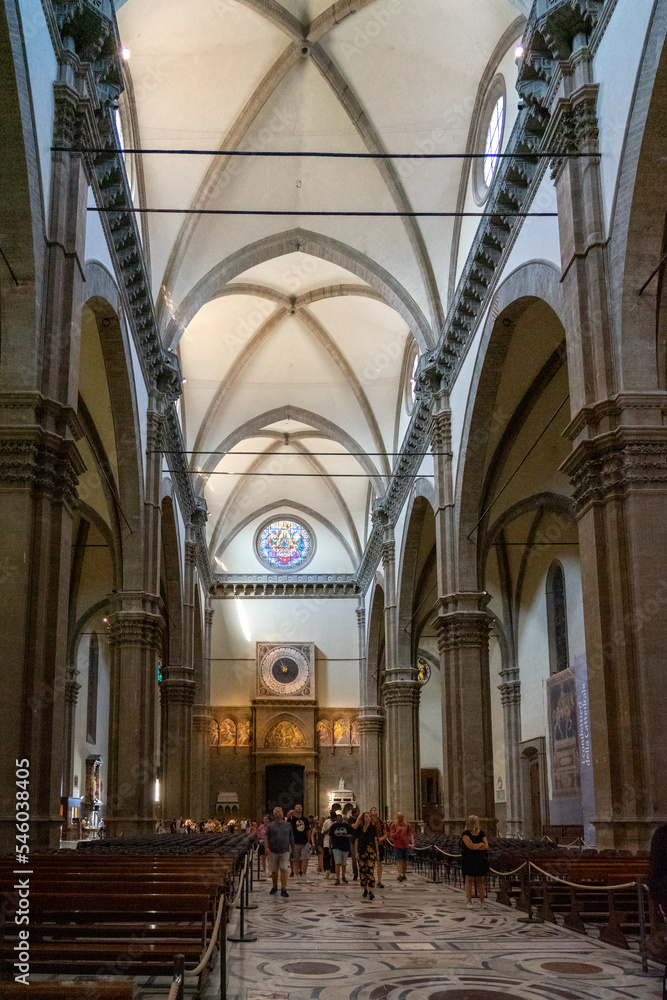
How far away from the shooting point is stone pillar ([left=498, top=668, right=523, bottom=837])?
2939 cm

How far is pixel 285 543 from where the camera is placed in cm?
4134

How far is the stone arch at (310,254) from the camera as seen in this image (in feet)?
70.2

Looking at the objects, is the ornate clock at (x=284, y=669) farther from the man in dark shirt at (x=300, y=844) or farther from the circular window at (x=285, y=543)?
the man in dark shirt at (x=300, y=844)

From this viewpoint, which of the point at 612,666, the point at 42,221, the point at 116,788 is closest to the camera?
the point at 612,666

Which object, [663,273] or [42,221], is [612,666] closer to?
[663,273]

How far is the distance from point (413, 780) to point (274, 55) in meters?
18.6

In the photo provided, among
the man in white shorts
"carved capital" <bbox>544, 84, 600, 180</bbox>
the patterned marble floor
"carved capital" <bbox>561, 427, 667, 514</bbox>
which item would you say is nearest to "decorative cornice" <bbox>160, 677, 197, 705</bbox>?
the man in white shorts

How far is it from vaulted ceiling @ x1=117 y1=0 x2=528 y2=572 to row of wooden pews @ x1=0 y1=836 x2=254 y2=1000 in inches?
329

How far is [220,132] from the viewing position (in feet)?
63.9

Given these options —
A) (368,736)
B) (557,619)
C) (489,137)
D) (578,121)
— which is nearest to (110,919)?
(578,121)

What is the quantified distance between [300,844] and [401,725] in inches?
418

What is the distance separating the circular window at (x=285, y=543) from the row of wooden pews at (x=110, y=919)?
33.5 m

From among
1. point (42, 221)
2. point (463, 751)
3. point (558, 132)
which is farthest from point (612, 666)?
point (463, 751)

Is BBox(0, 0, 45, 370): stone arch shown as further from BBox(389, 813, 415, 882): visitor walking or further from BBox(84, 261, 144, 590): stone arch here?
BBox(389, 813, 415, 882): visitor walking
